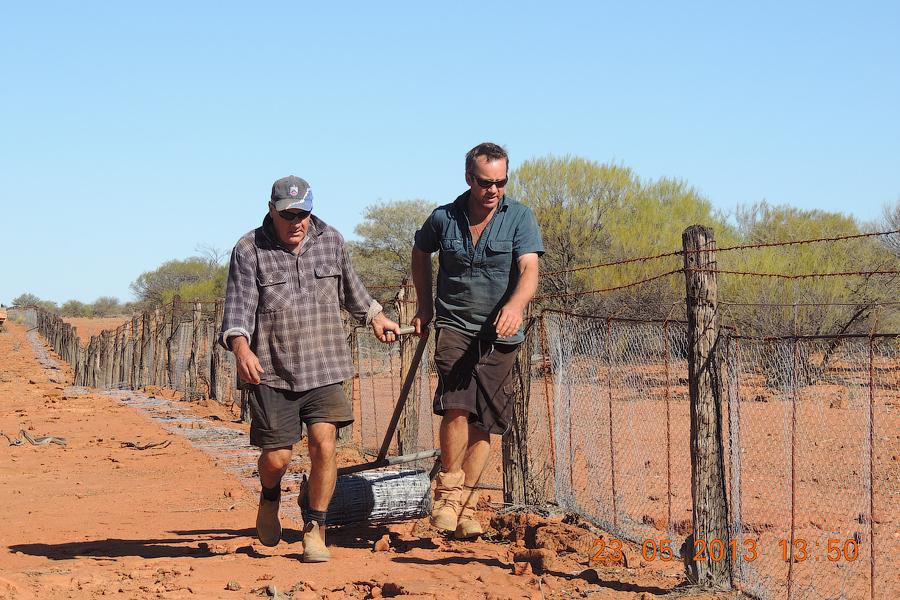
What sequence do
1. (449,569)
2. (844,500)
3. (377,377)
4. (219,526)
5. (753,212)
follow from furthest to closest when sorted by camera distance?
(753,212) < (377,377) < (844,500) < (219,526) < (449,569)

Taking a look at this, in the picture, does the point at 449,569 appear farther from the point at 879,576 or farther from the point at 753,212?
the point at 753,212

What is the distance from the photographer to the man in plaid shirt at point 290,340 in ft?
16.9

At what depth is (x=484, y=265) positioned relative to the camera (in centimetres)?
528

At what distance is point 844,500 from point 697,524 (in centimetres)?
529

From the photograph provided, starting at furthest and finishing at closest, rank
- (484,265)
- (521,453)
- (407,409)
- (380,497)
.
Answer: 1. (407,409)
2. (521,453)
3. (380,497)
4. (484,265)

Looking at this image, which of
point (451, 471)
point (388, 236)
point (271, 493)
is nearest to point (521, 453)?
point (451, 471)

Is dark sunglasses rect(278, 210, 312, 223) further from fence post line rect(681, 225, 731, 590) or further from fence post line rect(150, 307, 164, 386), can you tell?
fence post line rect(150, 307, 164, 386)

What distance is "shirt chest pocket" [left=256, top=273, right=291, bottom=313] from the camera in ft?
17.0

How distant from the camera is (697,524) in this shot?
488cm

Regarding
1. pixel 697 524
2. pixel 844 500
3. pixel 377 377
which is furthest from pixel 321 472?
pixel 377 377

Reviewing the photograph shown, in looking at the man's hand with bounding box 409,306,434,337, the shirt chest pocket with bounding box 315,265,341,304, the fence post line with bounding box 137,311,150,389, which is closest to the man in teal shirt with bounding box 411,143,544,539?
the man's hand with bounding box 409,306,434,337

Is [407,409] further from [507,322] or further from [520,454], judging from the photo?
[507,322]

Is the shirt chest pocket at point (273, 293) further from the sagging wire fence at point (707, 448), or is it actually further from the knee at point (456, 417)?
the sagging wire fence at point (707, 448)

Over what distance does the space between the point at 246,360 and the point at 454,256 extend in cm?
116
